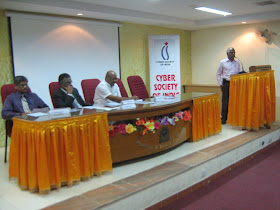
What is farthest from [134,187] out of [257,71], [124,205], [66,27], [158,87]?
[158,87]

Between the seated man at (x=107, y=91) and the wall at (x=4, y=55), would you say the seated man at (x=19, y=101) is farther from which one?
the wall at (x=4, y=55)

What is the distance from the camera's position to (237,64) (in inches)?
201

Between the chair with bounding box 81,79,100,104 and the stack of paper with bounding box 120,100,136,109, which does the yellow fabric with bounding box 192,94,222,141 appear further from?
the chair with bounding box 81,79,100,104

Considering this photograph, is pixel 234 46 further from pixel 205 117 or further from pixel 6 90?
pixel 6 90

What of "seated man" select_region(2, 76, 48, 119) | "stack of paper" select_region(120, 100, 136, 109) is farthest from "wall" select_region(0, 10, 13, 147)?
"stack of paper" select_region(120, 100, 136, 109)

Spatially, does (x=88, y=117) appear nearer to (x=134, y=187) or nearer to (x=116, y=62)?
(x=134, y=187)

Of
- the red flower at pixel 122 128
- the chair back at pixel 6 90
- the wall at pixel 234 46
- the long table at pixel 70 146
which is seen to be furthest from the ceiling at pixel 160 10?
the red flower at pixel 122 128

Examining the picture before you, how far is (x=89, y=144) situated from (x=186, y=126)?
1647 mm

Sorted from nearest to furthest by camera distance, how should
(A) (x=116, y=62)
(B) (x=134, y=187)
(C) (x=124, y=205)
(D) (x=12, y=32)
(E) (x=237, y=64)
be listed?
(C) (x=124, y=205) → (B) (x=134, y=187) → (D) (x=12, y=32) → (E) (x=237, y=64) → (A) (x=116, y=62)

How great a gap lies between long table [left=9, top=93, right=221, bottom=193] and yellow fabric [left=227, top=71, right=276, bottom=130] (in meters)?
1.76

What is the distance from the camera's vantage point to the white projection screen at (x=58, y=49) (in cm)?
431

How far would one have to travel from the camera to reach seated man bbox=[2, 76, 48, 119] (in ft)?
10.3

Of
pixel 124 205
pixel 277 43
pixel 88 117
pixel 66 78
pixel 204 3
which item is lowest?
pixel 124 205

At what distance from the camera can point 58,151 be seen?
250 cm
